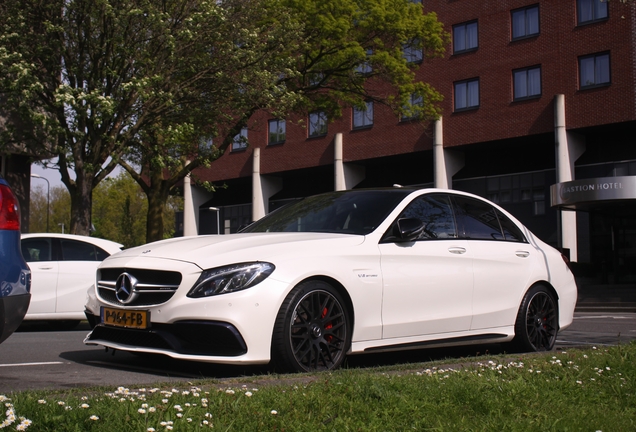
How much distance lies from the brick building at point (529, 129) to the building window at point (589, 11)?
46 millimetres

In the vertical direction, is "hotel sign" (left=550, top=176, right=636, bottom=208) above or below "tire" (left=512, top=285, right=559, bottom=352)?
above

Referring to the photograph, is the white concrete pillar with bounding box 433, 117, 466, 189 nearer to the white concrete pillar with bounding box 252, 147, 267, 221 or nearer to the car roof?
the white concrete pillar with bounding box 252, 147, 267, 221

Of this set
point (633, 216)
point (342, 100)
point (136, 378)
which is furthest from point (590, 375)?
point (633, 216)

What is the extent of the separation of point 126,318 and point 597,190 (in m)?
24.6

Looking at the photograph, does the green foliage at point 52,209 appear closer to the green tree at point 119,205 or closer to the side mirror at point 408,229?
the green tree at point 119,205

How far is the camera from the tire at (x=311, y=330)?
5.73m

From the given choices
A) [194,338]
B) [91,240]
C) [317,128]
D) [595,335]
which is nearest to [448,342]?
[194,338]

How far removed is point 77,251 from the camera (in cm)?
1181

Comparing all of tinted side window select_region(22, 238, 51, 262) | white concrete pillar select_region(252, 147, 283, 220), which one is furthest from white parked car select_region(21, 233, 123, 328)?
white concrete pillar select_region(252, 147, 283, 220)

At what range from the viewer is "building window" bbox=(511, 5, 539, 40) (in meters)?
37.2

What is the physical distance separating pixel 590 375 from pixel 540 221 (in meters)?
34.5

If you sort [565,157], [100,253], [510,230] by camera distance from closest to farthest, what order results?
[510,230] → [100,253] → [565,157]

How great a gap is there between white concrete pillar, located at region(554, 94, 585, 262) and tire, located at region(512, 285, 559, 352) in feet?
92.2

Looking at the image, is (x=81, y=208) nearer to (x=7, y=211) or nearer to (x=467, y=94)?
(x=7, y=211)
